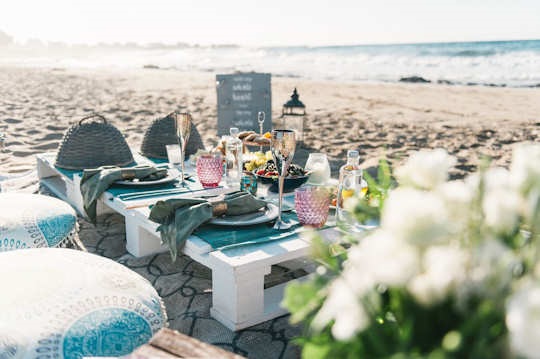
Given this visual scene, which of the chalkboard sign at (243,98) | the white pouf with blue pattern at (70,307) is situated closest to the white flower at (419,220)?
the white pouf with blue pattern at (70,307)

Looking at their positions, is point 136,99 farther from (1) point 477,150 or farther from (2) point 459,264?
(2) point 459,264

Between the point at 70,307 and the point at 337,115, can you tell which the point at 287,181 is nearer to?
the point at 70,307

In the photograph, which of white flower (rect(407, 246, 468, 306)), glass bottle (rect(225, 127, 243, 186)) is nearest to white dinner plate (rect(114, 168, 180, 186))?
glass bottle (rect(225, 127, 243, 186))

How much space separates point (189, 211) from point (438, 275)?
1.76 m

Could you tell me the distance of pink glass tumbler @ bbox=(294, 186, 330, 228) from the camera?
87.1 inches

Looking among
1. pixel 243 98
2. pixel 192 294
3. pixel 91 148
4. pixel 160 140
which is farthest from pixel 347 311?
pixel 243 98

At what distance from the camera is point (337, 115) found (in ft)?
28.9

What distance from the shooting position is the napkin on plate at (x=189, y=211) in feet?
7.22

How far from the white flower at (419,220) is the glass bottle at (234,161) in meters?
2.39

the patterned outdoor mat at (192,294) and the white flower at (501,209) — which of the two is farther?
the patterned outdoor mat at (192,294)

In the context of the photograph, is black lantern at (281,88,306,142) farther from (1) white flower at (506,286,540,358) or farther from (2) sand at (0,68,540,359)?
(1) white flower at (506,286,540,358)

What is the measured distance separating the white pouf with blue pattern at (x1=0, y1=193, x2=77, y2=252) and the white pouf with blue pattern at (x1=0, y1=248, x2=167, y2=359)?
631mm

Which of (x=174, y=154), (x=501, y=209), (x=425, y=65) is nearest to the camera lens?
(x=501, y=209)

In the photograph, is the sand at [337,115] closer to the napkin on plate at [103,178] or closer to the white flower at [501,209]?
the napkin on plate at [103,178]
